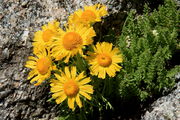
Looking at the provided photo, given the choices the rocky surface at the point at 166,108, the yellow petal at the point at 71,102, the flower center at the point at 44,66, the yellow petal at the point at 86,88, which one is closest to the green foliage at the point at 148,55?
the rocky surface at the point at 166,108

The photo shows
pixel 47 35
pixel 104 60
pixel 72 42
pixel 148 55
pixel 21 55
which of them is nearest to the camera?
pixel 72 42

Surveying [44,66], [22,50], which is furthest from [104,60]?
[22,50]

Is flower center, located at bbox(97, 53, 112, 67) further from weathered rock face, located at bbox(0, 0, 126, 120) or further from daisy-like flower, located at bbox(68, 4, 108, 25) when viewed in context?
weathered rock face, located at bbox(0, 0, 126, 120)

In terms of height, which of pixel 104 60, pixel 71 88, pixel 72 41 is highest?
pixel 72 41

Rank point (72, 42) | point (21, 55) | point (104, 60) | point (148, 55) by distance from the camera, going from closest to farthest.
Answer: point (72, 42) → point (104, 60) → point (148, 55) → point (21, 55)

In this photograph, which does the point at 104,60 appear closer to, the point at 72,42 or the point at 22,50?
the point at 72,42

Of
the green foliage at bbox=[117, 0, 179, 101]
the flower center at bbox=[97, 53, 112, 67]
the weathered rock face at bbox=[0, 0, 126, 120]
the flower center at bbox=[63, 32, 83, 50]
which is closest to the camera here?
the flower center at bbox=[63, 32, 83, 50]

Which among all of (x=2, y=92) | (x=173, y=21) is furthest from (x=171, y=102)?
(x=2, y=92)

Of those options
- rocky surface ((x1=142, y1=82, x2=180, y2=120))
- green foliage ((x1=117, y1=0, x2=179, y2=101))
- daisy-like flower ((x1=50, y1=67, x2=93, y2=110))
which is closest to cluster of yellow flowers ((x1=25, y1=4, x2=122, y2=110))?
daisy-like flower ((x1=50, y1=67, x2=93, y2=110))

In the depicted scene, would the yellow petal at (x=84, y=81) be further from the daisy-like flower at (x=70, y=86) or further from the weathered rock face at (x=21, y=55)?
the weathered rock face at (x=21, y=55)
